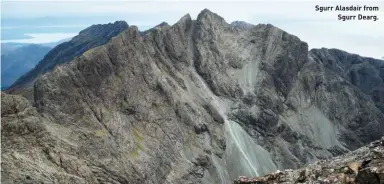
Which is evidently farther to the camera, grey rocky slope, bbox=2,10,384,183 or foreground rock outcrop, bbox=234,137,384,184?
grey rocky slope, bbox=2,10,384,183

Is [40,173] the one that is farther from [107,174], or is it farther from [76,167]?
[107,174]

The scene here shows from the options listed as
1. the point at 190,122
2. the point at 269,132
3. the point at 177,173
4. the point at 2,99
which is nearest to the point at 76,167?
the point at 2,99

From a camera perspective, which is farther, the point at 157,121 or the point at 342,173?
the point at 157,121

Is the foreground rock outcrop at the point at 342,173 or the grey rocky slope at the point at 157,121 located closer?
the foreground rock outcrop at the point at 342,173

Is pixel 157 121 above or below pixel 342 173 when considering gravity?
below
